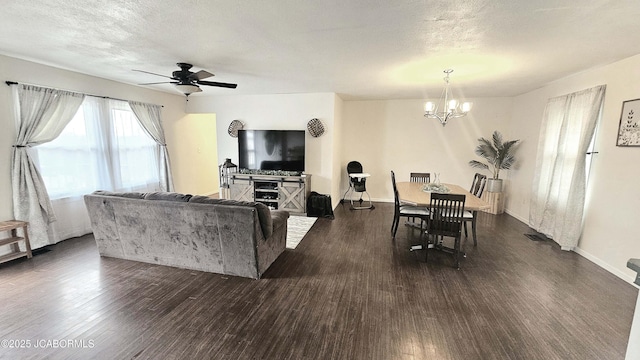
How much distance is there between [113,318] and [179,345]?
782 millimetres

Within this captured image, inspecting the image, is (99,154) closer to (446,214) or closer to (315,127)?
(315,127)

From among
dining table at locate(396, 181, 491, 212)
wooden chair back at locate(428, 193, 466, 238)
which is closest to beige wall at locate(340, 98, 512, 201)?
dining table at locate(396, 181, 491, 212)

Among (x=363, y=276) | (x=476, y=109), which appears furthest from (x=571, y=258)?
(x=476, y=109)

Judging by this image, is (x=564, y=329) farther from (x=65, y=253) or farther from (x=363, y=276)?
(x=65, y=253)

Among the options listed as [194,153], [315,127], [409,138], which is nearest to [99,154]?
[194,153]

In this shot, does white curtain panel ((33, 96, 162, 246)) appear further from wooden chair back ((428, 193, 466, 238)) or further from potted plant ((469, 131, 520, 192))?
potted plant ((469, 131, 520, 192))

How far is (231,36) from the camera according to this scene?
2.52m

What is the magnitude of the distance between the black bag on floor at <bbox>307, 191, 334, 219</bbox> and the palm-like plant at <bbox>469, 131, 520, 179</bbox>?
3.62m

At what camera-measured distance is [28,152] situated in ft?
11.4

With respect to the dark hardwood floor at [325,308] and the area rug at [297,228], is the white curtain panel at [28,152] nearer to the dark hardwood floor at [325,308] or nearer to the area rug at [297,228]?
the dark hardwood floor at [325,308]

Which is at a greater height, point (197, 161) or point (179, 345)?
point (197, 161)

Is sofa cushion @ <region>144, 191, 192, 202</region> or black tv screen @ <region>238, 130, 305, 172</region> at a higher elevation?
black tv screen @ <region>238, 130, 305, 172</region>

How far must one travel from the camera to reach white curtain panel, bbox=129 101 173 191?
5.07 meters

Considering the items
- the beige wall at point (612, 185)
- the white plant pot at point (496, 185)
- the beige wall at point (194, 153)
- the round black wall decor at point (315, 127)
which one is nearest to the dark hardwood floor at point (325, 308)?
the beige wall at point (612, 185)
